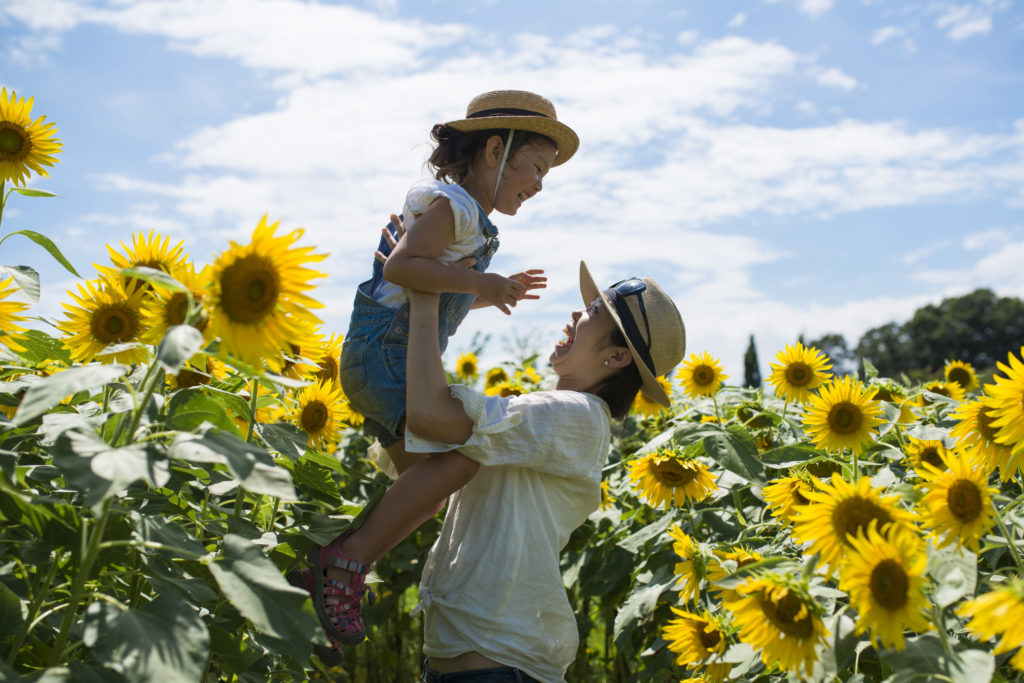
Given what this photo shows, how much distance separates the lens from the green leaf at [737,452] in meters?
2.31

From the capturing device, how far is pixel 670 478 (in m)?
2.78

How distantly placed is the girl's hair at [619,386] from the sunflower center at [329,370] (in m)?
0.95

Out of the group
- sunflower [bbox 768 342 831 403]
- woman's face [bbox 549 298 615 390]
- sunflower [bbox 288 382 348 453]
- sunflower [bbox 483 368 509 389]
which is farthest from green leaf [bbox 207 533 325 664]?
sunflower [bbox 483 368 509 389]

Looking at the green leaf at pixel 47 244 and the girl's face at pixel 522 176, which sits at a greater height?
the girl's face at pixel 522 176

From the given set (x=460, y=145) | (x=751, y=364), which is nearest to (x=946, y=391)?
(x=460, y=145)

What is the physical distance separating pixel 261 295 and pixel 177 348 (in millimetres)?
273

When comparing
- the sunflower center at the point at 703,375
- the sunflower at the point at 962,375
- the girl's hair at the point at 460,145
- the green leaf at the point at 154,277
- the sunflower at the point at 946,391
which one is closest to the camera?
the green leaf at the point at 154,277

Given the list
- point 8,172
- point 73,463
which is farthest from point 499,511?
point 8,172

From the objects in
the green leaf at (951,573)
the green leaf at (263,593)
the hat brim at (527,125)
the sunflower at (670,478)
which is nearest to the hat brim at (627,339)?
the sunflower at (670,478)

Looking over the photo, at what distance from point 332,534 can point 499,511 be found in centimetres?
55

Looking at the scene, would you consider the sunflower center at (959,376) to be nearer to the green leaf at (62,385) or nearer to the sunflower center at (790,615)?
the sunflower center at (790,615)

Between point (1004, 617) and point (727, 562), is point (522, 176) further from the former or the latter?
point (1004, 617)

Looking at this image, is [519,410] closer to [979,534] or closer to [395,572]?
[979,534]

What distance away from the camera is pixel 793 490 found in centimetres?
216
